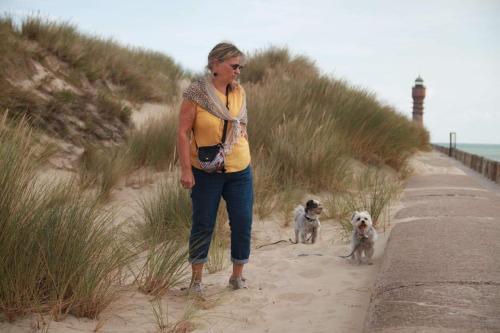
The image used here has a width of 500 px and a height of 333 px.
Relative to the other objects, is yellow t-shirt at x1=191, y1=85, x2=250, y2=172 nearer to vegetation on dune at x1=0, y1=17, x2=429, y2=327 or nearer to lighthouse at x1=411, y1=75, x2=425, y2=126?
vegetation on dune at x1=0, y1=17, x2=429, y2=327

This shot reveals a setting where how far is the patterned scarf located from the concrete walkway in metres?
1.37

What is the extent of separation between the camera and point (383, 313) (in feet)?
9.66

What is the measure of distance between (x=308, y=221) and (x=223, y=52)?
2438 millimetres

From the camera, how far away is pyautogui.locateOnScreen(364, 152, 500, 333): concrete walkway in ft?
8.99

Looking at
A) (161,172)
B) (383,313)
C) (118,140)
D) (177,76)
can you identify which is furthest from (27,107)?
(177,76)

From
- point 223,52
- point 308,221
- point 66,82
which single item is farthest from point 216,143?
point 66,82

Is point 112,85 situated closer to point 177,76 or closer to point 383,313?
point 177,76

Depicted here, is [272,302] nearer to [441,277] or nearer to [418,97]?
[441,277]

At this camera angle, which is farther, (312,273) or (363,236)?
(363,236)

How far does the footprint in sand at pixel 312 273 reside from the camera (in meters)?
4.37

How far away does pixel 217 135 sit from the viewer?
368 cm

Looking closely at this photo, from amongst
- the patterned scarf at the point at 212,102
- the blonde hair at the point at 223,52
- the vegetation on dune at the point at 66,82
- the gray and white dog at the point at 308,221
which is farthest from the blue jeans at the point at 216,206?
the vegetation on dune at the point at 66,82

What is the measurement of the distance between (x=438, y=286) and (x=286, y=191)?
384 centimetres

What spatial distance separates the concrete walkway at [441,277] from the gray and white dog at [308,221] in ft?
3.12
